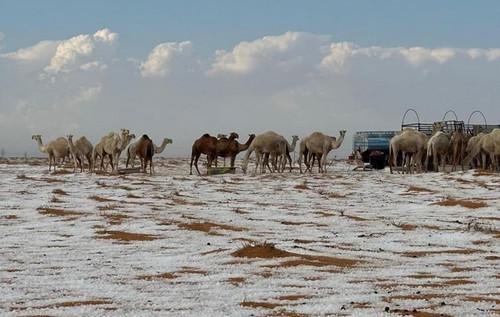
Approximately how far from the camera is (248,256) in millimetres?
9898

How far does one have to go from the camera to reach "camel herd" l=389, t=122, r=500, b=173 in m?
36.9

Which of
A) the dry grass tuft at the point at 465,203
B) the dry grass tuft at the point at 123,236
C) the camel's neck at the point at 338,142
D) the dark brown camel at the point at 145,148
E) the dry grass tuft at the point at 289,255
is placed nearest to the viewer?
the dry grass tuft at the point at 289,255

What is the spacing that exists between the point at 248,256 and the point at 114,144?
30.7m

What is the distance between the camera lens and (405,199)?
20.5 m

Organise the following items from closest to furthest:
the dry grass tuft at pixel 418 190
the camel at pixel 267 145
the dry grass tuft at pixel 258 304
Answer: the dry grass tuft at pixel 258 304 < the dry grass tuft at pixel 418 190 < the camel at pixel 267 145

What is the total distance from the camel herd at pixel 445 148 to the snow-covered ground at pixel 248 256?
16.3 meters

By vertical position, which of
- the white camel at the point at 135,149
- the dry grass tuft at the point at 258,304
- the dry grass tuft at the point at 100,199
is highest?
the white camel at the point at 135,149

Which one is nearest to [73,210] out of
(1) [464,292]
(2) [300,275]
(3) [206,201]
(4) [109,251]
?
(3) [206,201]

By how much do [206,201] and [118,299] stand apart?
12893 millimetres

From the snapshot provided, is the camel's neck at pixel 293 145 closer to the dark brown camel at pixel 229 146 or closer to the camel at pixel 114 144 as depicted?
the dark brown camel at pixel 229 146

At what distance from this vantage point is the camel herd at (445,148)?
36.9 meters

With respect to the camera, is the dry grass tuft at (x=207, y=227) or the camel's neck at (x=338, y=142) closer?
the dry grass tuft at (x=207, y=227)

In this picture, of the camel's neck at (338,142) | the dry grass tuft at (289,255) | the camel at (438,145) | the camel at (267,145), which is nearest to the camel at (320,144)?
the camel's neck at (338,142)

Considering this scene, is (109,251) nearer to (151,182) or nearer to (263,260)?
(263,260)
